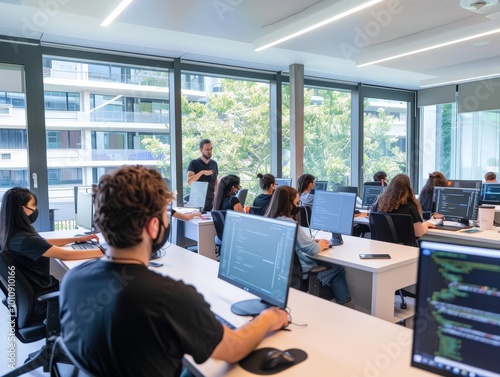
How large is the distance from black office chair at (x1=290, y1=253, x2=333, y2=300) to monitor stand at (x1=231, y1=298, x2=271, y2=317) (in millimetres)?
853

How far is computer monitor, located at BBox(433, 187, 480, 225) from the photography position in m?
4.17

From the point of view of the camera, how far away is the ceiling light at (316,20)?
11.7ft

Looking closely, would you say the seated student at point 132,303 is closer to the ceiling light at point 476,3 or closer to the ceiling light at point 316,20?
the ceiling light at point 316,20

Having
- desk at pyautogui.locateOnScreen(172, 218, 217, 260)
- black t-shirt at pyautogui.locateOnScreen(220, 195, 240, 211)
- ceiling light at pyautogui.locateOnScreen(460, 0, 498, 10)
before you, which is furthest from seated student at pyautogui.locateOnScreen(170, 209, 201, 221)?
ceiling light at pyautogui.locateOnScreen(460, 0, 498, 10)

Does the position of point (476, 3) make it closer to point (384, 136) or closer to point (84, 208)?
point (84, 208)

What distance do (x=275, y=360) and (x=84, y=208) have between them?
2.73 m

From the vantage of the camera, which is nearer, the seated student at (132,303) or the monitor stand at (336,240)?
the seated student at (132,303)

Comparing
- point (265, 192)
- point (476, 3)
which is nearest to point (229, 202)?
point (265, 192)

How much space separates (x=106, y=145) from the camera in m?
5.71

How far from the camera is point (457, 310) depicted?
1.02m

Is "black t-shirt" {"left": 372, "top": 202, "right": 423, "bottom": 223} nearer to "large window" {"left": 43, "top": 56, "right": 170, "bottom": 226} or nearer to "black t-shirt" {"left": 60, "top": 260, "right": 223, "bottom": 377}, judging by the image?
"black t-shirt" {"left": 60, "top": 260, "right": 223, "bottom": 377}

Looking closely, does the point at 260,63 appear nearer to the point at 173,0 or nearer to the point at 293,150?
the point at 293,150

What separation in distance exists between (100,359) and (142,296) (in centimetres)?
22

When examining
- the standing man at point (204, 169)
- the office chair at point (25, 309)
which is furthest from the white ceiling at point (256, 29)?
the office chair at point (25, 309)
